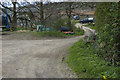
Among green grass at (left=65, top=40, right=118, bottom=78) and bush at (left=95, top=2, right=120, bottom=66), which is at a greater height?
bush at (left=95, top=2, right=120, bottom=66)

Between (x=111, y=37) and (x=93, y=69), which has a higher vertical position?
(x=111, y=37)

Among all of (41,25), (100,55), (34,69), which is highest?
(41,25)

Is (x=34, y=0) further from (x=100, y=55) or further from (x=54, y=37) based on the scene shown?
(x=100, y=55)

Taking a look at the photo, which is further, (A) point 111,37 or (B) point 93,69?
(A) point 111,37

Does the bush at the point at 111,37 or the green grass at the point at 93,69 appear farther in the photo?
the bush at the point at 111,37

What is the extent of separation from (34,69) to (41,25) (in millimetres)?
12154

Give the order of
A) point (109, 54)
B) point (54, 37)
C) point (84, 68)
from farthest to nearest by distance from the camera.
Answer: point (54, 37) < point (109, 54) < point (84, 68)

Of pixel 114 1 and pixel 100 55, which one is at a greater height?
pixel 114 1

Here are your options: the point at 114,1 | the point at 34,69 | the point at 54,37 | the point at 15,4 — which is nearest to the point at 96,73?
the point at 34,69

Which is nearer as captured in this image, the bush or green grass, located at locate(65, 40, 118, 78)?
green grass, located at locate(65, 40, 118, 78)

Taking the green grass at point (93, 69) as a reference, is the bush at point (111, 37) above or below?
above

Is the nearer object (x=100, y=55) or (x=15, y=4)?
(x=100, y=55)

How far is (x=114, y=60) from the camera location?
5.24 meters

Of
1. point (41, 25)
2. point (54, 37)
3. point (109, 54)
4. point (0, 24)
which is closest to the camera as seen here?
point (109, 54)
